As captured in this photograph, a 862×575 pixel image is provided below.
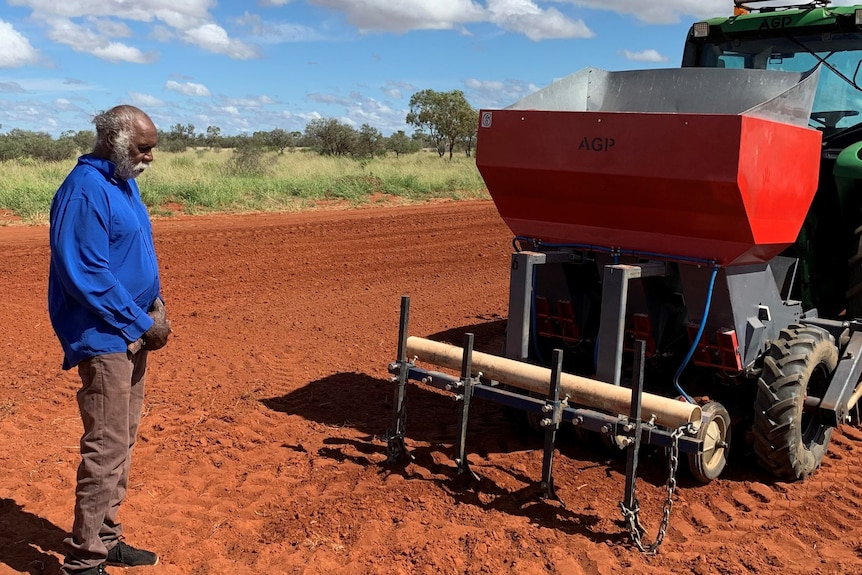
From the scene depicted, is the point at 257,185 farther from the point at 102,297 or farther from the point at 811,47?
the point at 102,297

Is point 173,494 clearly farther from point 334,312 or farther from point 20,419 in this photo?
point 334,312

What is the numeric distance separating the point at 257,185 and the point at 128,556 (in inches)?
658

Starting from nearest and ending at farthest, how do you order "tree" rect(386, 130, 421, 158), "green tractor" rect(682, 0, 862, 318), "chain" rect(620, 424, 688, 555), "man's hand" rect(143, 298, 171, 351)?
"man's hand" rect(143, 298, 171, 351), "chain" rect(620, 424, 688, 555), "green tractor" rect(682, 0, 862, 318), "tree" rect(386, 130, 421, 158)

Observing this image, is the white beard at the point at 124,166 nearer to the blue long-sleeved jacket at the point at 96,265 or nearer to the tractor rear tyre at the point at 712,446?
the blue long-sleeved jacket at the point at 96,265

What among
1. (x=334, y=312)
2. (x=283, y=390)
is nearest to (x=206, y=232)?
(x=334, y=312)

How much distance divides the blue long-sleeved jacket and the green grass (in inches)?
504

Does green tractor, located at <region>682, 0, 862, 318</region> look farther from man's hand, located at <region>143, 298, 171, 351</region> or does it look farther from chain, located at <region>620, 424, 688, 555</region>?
man's hand, located at <region>143, 298, 171, 351</region>

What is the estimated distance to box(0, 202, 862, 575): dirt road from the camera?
12.1ft

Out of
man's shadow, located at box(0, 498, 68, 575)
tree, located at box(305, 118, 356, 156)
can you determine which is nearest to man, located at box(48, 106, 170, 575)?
man's shadow, located at box(0, 498, 68, 575)

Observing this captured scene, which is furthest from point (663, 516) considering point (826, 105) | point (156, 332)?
point (826, 105)

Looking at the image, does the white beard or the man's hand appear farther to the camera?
the man's hand

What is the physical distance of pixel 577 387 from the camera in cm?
401

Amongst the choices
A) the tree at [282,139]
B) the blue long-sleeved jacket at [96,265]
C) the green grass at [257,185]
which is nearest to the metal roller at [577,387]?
the blue long-sleeved jacket at [96,265]

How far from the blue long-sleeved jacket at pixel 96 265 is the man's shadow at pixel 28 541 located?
991 millimetres
